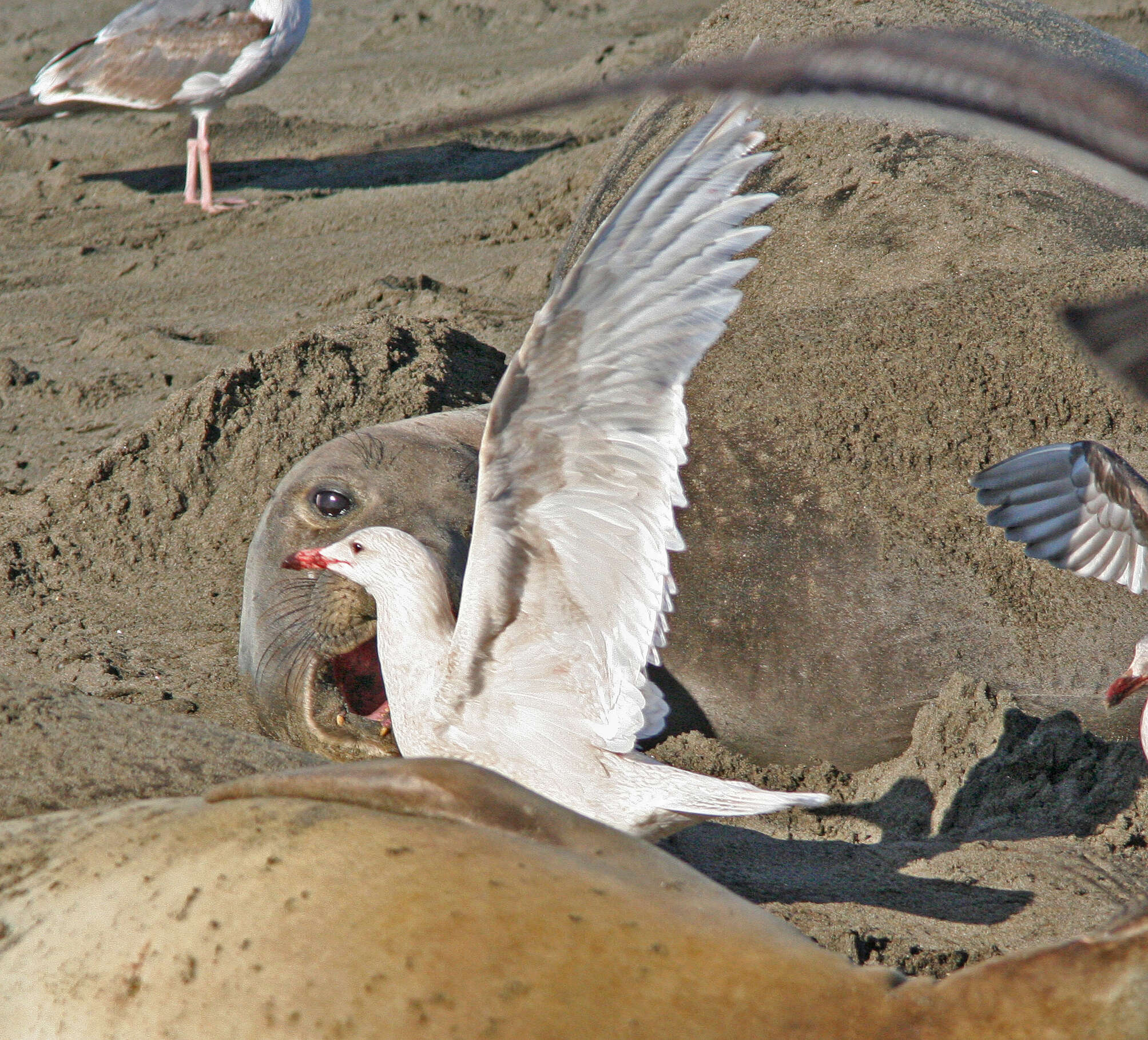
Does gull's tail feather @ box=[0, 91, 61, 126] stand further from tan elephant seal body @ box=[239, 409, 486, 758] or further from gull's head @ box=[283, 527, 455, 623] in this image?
gull's head @ box=[283, 527, 455, 623]

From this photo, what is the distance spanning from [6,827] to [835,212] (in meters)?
3.42

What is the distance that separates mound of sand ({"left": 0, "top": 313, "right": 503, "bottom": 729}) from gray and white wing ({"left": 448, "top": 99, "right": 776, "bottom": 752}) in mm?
1612

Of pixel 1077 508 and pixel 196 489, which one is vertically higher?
pixel 1077 508

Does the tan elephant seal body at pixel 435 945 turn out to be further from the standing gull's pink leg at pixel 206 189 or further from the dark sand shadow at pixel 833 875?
the standing gull's pink leg at pixel 206 189

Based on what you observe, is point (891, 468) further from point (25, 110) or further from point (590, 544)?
point (25, 110)

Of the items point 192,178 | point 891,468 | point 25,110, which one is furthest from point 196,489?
point 25,110

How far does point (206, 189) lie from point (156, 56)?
1071 mm

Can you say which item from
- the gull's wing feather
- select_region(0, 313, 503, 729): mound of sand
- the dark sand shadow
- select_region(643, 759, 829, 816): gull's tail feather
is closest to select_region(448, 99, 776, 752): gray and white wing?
select_region(643, 759, 829, 816): gull's tail feather

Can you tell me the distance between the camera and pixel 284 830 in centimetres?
149

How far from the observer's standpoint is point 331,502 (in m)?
3.63

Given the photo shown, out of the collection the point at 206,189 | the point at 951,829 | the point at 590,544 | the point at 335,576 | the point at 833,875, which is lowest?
the point at 833,875

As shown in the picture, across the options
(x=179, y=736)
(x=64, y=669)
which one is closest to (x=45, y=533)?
(x=64, y=669)

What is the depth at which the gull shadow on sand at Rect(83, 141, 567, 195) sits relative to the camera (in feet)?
25.3

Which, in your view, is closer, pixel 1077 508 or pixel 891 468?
pixel 1077 508
